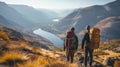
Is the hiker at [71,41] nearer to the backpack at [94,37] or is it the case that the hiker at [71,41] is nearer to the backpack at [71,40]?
the backpack at [71,40]

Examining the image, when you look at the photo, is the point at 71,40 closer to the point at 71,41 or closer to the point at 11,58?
the point at 71,41

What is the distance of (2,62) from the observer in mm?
10406

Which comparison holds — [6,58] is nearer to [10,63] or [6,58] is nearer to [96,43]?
[10,63]

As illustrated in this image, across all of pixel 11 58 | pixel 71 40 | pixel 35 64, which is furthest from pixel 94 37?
pixel 35 64

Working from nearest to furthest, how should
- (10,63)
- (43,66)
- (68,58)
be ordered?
(43,66)
(10,63)
(68,58)

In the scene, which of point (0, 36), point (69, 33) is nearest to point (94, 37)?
point (69, 33)

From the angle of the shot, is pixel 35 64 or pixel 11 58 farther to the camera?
pixel 11 58

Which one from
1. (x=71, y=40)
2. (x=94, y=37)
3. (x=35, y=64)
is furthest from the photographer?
(x=71, y=40)

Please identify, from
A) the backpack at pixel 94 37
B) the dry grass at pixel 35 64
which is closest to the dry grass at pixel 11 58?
the dry grass at pixel 35 64

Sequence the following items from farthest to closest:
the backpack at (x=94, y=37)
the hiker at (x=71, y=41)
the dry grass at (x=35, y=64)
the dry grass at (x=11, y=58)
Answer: the hiker at (x=71, y=41) < the backpack at (x=94, y=37) < the dry grass at (x=11, y=58) < the dry grass at (x=35, y=64)

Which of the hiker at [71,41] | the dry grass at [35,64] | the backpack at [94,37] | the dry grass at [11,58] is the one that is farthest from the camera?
the hiker at [71,41]

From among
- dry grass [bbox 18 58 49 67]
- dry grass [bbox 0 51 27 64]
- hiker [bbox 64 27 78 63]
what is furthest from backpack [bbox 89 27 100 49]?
dry grass [bbox 18 58 49 67]

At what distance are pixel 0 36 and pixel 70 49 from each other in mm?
9505

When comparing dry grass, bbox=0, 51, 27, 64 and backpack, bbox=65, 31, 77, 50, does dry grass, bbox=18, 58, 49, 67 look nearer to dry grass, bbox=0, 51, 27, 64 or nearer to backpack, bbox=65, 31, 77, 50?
dry grass, bbox=0, 51, 27, 64
